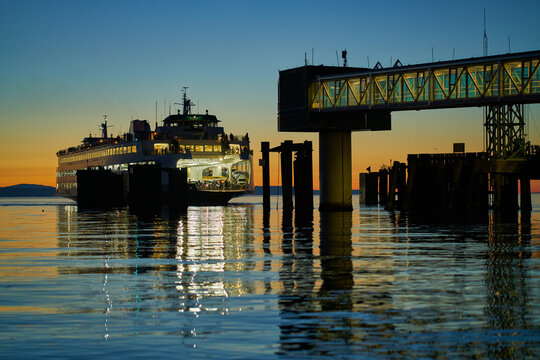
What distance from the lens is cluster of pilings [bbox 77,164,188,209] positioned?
8662cm

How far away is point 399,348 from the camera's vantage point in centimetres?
1157

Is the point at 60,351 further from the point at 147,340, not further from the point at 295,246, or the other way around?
the point at 295,246

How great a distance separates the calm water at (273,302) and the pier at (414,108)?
3292 centimetres

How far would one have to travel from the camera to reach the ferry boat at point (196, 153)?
11144cm

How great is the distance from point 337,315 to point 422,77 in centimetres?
5169

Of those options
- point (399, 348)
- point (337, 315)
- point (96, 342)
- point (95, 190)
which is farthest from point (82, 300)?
point (95, 190)

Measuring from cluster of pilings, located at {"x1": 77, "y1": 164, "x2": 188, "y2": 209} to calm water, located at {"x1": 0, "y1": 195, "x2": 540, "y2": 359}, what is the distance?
56.6 m

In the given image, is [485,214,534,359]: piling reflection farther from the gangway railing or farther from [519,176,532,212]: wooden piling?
[519,176,532,212]: wooden piling

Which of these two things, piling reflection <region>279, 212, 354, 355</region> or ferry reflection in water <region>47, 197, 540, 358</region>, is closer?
ferry reflection in water <region>47, 197, 540, 358</region>

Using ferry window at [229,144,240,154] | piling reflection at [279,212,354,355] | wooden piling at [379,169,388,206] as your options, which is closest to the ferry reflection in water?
piling reflection at [279,212,354,355]

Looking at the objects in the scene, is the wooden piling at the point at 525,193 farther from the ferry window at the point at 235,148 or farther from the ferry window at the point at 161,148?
the ferry window at the point at 161,148

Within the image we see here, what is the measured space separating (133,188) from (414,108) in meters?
35.1

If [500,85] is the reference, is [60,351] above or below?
below

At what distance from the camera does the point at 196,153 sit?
114062 mm
